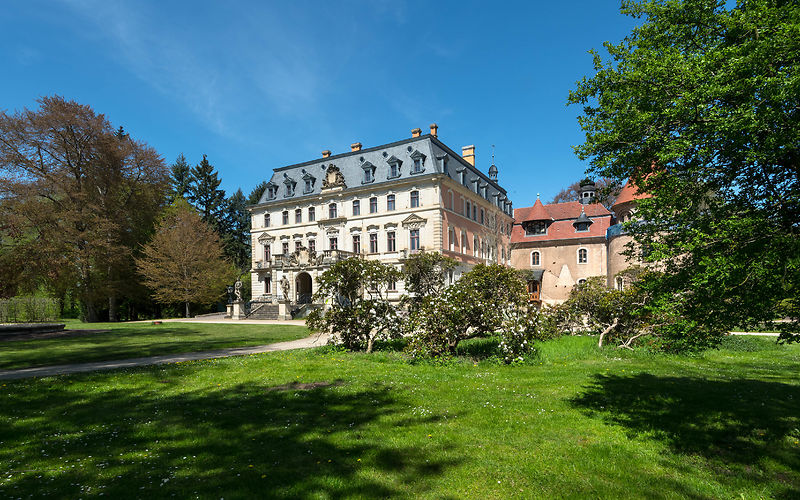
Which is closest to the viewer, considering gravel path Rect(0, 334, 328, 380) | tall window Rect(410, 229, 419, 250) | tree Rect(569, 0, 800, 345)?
tree Rect(569, 0, 800, 345)

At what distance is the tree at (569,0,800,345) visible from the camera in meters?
4.19

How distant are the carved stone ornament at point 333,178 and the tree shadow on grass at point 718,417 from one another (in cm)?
3262

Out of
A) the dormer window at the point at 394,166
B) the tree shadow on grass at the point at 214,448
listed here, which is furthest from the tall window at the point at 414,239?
the tree shadow on grass at the point at 214,448

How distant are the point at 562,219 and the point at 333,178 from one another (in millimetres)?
24387

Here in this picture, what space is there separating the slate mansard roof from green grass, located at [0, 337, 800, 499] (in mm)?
26988

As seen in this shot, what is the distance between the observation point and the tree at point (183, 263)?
34938 millimetres

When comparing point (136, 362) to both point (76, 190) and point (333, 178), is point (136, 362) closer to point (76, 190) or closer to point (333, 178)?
point (76, 190)

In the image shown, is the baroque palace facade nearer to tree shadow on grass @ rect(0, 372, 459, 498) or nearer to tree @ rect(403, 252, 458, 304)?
tree @ rect(403, 252, 458, 304)

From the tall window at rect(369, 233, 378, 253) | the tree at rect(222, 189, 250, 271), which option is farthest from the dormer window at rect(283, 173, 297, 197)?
the tree at rect(222, 189, 250, 271)

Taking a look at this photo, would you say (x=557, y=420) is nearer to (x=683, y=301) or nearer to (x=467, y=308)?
(x=683, y=301)

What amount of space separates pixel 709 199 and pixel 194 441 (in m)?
7.31

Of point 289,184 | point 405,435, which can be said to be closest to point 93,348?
point 405,435

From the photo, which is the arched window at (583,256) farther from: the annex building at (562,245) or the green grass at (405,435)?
the green grass at (405,435)

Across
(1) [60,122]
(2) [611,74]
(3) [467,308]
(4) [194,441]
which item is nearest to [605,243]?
(3) [467,308]
